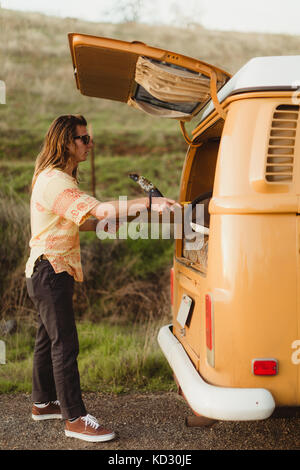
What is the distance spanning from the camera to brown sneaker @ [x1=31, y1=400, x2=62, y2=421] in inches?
145

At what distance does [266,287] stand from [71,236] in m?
1.46

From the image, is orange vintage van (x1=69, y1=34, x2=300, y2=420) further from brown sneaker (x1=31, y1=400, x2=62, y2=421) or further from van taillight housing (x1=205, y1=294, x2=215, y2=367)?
brown sneaker (x1=31, y1=400, x2=62, y2=421)

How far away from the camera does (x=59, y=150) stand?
3264 millimetres

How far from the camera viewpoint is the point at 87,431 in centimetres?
324

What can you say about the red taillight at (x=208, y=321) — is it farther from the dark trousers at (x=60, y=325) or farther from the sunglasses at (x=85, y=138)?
the sunglasses at (x=85, y=138)

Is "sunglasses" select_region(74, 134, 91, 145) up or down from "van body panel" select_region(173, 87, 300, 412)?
up

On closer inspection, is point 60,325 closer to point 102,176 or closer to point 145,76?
point 145,76

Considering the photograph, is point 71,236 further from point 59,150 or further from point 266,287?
point 266,287

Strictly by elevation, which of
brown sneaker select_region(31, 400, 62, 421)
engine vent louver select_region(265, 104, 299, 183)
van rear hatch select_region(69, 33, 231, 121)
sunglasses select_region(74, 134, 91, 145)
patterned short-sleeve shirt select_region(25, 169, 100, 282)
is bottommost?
brown sneaker select_region(31, 400, 62, 421)

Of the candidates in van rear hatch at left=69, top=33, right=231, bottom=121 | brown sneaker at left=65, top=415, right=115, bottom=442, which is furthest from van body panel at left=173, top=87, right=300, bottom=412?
brown sneaker at left=65, top=415, right=115, bottom=442

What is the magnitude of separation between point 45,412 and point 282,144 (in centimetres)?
271

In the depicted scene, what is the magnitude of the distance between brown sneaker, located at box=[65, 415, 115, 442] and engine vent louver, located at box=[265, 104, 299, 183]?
206 centimetres

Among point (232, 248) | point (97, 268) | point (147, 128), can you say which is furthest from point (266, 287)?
point (147, 128)

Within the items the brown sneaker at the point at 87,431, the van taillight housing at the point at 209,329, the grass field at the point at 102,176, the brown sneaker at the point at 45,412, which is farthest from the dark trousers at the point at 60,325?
the grass field at the point at 102,176
